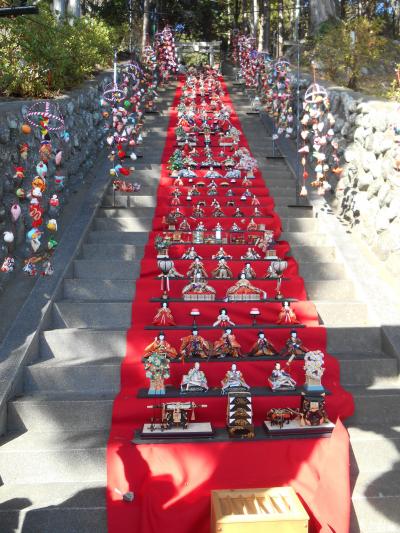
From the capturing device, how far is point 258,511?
3771 millimetres

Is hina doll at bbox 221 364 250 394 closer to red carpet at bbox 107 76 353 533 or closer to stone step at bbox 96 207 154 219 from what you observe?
red carpet at bbox 107 76 353 533

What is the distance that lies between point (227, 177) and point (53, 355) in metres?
5.26

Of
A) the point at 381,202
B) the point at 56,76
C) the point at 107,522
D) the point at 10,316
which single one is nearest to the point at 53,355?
Answer: the point at 10,316

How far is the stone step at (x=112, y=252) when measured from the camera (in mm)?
7211

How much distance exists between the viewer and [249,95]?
17.5m

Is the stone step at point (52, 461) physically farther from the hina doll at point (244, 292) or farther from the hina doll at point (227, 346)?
the hina doll at point (244, 292)

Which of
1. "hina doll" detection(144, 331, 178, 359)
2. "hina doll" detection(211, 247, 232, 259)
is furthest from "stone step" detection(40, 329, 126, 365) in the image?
"hina doll" detection(211, 247, 232, 259)

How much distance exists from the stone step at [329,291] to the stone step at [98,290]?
2.08 m

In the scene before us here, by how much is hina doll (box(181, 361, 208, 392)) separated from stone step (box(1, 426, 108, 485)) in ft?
2.77

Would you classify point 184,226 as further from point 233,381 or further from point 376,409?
point 376,409

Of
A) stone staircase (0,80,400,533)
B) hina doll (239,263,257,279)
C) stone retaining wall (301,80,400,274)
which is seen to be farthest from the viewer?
stone retaining wall (301,80,400,274)

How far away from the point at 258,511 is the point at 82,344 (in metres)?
2.56

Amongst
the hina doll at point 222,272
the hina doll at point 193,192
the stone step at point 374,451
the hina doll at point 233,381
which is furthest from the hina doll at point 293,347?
the hina doll at point 193,192

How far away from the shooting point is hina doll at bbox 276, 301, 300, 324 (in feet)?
Result: 19.1
